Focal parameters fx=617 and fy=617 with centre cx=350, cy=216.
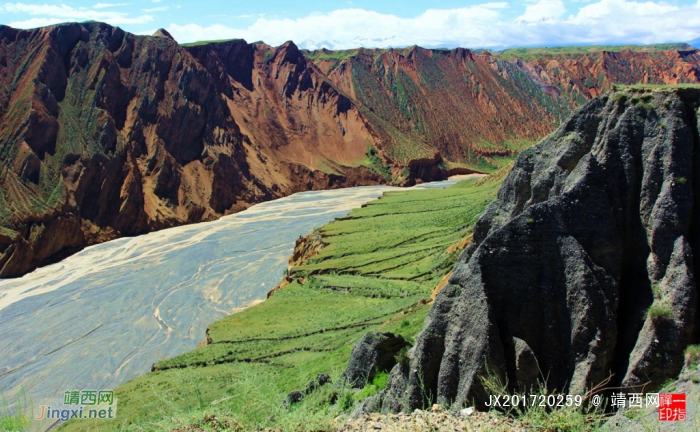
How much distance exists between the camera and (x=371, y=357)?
17141 millimetres

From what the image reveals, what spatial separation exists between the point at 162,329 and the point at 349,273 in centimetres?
1294

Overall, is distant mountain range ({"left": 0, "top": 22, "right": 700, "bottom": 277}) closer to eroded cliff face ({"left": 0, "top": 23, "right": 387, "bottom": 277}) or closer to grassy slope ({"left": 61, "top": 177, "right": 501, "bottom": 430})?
eroded cliff face ({"left": 0, "top": 23, "right": 387, "bottom": 277})

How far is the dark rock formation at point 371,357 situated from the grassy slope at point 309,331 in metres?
0.64

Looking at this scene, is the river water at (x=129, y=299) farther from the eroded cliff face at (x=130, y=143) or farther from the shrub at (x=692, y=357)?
the shrub at (x=692, y=357)

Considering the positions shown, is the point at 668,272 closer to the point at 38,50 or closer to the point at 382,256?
the point at 382,256

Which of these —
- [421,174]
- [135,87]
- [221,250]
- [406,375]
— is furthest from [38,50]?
[406,375]

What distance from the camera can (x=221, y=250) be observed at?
193 feet

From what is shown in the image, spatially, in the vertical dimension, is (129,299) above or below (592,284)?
below

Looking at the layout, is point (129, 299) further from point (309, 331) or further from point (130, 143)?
point (130, 143)

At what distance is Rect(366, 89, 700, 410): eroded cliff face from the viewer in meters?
11.5

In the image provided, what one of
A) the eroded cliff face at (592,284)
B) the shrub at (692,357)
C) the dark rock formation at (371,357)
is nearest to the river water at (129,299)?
the dark rock formation at (371,357)

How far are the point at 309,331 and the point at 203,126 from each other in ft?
205

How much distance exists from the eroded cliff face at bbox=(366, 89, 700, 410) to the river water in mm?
18532

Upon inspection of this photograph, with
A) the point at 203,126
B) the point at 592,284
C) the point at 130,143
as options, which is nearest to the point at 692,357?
the point at 592,284
